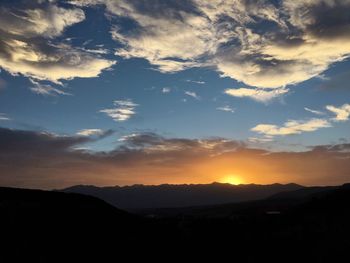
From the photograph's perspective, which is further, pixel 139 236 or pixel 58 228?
pixel 139 236

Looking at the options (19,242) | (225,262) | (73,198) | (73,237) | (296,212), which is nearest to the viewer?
(19,242)

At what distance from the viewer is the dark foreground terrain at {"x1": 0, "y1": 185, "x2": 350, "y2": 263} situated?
35938mm

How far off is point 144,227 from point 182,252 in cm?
547

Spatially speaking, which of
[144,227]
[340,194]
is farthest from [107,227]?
[340,194]

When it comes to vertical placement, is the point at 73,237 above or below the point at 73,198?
below

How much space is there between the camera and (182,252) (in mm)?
42656

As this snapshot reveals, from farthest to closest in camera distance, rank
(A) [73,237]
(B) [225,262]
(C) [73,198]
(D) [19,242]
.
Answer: (C) [73,198], (B) [225,262], (A) [73,237], (D) [19,242]

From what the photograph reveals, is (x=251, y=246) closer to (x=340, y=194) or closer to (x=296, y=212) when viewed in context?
(x=296, y=212)

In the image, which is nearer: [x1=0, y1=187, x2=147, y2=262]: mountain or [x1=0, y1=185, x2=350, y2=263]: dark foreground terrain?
[x1=0, y1=187, x2=147, y2=262]: mountain

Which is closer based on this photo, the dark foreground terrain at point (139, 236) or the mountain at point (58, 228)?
the mountain at point (58, 228)

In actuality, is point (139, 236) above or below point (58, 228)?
below

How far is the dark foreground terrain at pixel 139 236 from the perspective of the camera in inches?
1415

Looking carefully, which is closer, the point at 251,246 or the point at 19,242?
the point at 19,242

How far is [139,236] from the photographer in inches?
1682
